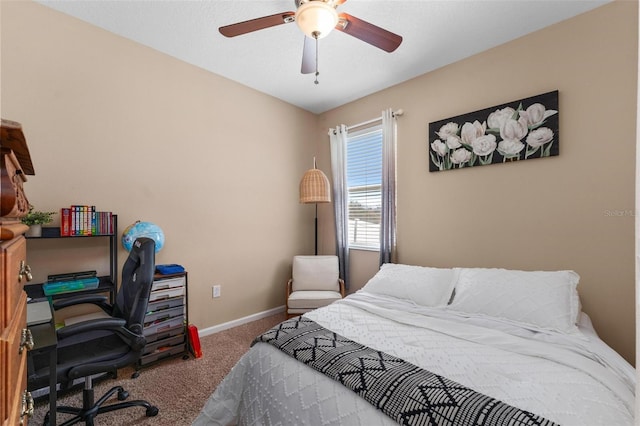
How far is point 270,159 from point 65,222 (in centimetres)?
217

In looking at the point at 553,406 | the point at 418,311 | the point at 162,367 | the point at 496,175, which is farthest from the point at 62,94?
the point at 496,175

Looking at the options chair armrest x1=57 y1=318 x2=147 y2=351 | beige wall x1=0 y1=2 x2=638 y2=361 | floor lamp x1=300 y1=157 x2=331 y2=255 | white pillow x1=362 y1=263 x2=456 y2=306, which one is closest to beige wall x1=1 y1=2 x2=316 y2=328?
beige wall x1=0 y1=2 x2=638 y2=361

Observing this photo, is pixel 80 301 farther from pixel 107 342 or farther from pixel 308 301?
pixel 308 301

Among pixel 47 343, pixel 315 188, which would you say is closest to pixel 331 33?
pixel 315 188

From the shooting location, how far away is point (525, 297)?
198cm

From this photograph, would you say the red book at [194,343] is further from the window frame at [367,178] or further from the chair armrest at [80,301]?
the window frame at [367,178]

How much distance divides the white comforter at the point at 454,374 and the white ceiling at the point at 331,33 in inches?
88.5

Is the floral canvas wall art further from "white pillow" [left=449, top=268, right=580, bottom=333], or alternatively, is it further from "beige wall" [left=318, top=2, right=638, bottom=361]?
"white pillow" [left=449, top=268, right=580, bottom=333]

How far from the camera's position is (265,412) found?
1.44 metres

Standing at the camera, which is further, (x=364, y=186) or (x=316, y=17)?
(x=364, y=186)

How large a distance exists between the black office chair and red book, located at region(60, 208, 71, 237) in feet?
1.50

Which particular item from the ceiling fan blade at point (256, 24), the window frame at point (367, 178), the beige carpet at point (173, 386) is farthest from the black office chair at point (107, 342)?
the window frame at point (367, 178)

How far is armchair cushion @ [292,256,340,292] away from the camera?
3508mm

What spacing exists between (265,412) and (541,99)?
2978 mm
